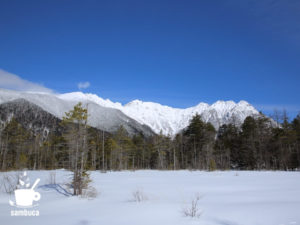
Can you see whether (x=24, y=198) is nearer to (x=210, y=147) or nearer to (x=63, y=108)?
(x=210, y=147)

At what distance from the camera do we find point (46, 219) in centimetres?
591

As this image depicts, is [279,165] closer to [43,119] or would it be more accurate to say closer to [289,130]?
[289,130]

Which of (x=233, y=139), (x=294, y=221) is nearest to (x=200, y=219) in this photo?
(x=294, y=221)

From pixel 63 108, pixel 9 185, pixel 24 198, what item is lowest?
pixel 9 185

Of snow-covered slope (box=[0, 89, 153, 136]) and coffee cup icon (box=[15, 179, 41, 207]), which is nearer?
coffee cup icon (box=[15, 179, 41, 207])

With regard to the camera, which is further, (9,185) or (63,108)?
(63,108)

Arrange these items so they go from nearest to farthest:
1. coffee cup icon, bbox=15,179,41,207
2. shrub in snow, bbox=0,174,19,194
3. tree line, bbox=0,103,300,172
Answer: coffee cup icon, bbox=15,179,41,207, shrub in snow, bbox=0,174,19,194, tree line, bbox=0,103,300,172

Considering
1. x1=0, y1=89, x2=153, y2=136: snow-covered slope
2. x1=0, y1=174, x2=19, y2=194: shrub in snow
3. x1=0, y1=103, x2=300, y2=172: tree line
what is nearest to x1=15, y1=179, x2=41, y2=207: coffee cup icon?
x1=0, y1=174, x2=19, y2=194: shrub in snow

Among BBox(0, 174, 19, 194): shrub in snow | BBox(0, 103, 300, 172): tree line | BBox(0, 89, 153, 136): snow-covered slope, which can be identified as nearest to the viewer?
BBox(0, 174, 19, 194): shrub in snow

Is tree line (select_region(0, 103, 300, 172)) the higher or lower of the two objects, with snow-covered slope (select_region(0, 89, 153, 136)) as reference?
lower

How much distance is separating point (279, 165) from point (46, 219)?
132 ft

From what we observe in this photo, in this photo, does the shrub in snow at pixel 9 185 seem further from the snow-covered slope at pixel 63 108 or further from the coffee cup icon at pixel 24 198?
the snow-covered slope at pixel 63 108

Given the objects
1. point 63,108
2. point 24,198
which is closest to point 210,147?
point 24,198

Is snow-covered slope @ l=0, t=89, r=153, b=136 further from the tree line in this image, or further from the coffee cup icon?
the coffee cup icon
